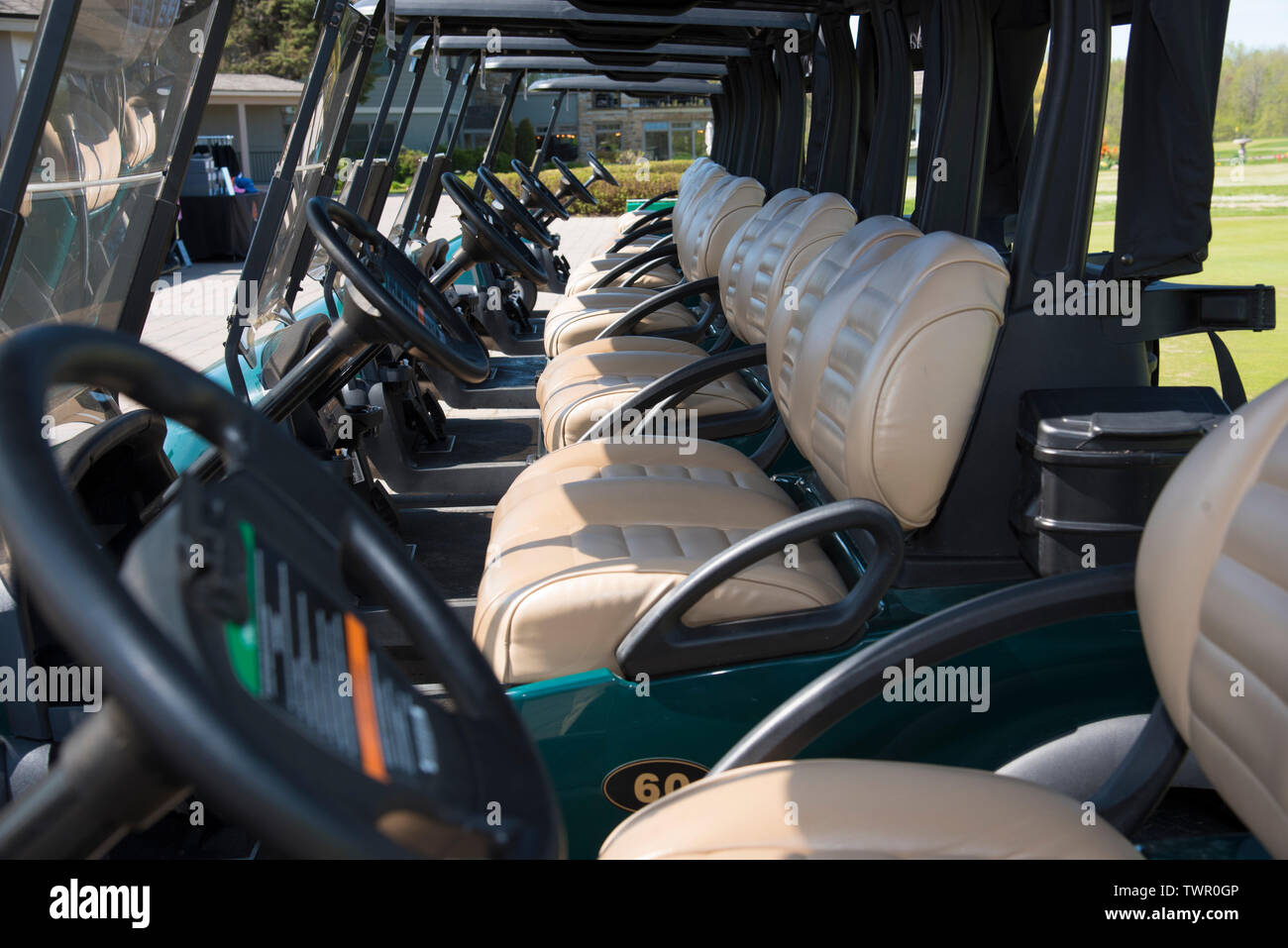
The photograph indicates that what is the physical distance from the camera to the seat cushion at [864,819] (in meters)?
1.10

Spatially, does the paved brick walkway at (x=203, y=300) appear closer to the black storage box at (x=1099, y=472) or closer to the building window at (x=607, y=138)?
the black storage box at (x=1099, y=472)

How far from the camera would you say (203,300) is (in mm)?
9234

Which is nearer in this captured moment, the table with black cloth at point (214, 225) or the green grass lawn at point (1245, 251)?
the green grass lawn at point (1245, 251)

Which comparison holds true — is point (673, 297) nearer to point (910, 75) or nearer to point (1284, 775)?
point (910, 75)

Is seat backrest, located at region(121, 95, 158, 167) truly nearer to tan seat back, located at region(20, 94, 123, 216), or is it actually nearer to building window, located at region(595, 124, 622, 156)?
tan seat back, located at region(20, 94, 123, 216)

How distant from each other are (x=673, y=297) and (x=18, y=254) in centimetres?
255

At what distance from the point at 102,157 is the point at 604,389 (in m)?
1.54

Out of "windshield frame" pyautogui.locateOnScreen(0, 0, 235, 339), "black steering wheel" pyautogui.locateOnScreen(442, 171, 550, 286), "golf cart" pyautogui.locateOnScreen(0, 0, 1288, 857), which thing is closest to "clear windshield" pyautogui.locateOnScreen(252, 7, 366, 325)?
"golf cart" pyautogui.locateOnScreen(0, 0, 1288, 857)

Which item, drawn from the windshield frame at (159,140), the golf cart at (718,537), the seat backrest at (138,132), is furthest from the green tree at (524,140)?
the seat backrest at (138,132)

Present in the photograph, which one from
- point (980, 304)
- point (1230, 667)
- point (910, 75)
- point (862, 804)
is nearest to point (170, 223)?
point (980, 304)

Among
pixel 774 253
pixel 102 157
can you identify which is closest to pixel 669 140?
pixel 774 253

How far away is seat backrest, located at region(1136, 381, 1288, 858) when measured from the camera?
1065 millimetres

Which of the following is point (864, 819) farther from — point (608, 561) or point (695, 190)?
point (695, 190)

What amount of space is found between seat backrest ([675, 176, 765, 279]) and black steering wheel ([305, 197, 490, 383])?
1.84m
